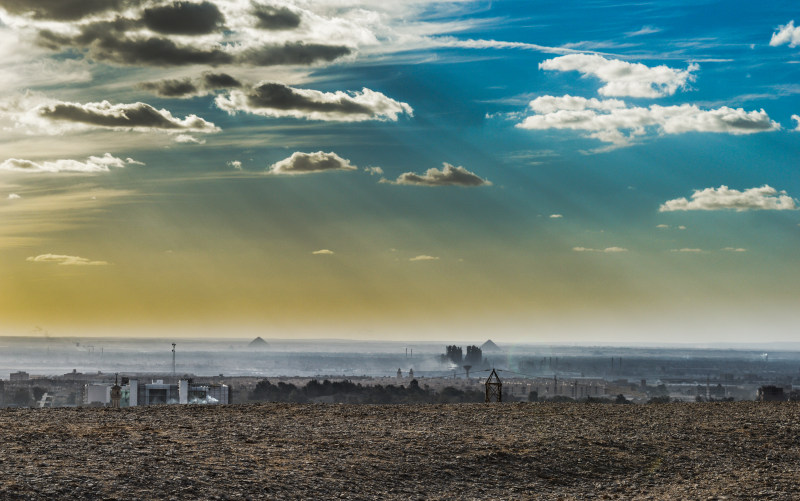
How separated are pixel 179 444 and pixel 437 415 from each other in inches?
260

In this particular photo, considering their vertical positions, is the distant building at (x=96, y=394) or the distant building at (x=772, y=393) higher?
the distant building at (x=772, y=393)

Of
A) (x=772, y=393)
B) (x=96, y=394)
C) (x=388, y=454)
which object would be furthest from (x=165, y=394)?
(x=388, y=454)

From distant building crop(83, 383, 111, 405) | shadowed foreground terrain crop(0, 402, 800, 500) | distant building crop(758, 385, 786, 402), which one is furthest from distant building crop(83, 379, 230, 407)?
distant building crop(758, 385, 786, 402)

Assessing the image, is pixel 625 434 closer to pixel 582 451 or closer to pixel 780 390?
pixel 582 451

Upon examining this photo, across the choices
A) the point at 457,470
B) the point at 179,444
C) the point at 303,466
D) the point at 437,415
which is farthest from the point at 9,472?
the point at 437,415

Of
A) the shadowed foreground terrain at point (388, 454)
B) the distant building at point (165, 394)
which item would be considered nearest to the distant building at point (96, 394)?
the distant building at point (165, 394)

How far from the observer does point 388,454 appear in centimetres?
1540

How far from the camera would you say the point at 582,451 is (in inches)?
658

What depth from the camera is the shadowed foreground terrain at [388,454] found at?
42.6ft

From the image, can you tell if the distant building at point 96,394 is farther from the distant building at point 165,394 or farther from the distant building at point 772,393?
the distant building at point 772,393

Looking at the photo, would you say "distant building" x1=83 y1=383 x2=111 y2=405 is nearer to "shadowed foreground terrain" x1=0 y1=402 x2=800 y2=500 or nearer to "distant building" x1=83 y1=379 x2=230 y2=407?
"distant building" x1=83 y1=379 x2=230 y2=407

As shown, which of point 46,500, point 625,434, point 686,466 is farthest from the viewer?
point 625,434

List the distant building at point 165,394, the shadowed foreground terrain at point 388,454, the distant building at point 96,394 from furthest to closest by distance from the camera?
the distant building at point 96,394 → the distant building at point 165,394 → the shadowed foreground terrain at point 388,454

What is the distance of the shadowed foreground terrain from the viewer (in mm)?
12992
